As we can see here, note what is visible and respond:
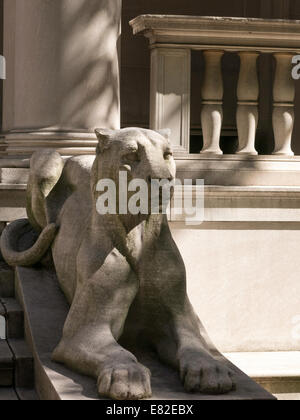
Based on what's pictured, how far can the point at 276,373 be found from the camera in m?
7.49

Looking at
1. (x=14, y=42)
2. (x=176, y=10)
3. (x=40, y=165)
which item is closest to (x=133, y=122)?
(x=176, y=10)

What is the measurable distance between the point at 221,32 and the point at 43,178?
237 cm

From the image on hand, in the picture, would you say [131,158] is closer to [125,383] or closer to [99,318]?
[99,318]

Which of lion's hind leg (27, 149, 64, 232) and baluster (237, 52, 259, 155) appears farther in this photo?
baluster (237, 52, 259, 155)

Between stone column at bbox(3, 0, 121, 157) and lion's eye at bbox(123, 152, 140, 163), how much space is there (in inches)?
108

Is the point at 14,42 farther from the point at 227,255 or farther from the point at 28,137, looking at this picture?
the point at 227,255

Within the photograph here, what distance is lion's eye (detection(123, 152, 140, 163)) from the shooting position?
5.47m

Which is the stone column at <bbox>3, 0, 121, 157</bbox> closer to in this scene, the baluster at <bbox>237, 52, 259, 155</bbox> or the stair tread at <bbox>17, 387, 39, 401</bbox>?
the baluster at <bbox>237, 52, 259, 155</bbox>

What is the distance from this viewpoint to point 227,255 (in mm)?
8281

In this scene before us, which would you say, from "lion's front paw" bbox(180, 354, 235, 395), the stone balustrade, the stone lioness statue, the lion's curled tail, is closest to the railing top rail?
the stone balustrade

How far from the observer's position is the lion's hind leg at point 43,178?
6.82 metres

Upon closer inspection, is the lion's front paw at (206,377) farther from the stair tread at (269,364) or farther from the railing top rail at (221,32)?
the railing top rail at (221,32)

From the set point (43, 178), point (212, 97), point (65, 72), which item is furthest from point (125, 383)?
point (212, 97)
